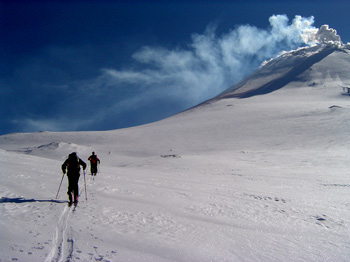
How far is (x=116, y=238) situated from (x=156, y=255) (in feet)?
3.33

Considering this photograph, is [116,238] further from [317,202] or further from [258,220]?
[317,202]

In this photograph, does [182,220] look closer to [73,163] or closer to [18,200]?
[73,163]

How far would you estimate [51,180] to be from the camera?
34.7 ft

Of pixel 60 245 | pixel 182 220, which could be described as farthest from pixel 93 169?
pixel 60 245

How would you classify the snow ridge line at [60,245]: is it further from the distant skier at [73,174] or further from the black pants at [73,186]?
the distant skier at [73,174]

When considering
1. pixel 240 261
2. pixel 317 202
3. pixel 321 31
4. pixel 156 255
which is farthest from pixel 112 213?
pixel 321 31

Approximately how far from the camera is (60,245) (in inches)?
180

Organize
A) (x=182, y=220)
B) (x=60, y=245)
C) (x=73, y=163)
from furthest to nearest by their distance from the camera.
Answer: (x=73, y=163), (x=182, y=220), (x=60, y=245)

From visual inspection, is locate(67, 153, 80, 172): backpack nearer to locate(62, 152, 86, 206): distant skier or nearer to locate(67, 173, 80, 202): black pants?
locate(62, 152, 86, 206): distant skier

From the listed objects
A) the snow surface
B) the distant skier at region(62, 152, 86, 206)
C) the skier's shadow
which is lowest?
the snow surface

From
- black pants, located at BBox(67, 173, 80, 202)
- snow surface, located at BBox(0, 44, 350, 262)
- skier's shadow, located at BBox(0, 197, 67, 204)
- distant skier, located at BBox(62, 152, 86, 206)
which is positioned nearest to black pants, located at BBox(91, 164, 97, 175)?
snow surface, located at BBox(0, 44, 350, 262)

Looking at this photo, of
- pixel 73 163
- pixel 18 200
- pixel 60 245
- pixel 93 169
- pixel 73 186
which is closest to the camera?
pixel 60 245

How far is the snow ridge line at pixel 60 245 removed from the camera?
13.7 feet

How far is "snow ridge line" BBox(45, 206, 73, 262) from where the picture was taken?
419 centimetres
